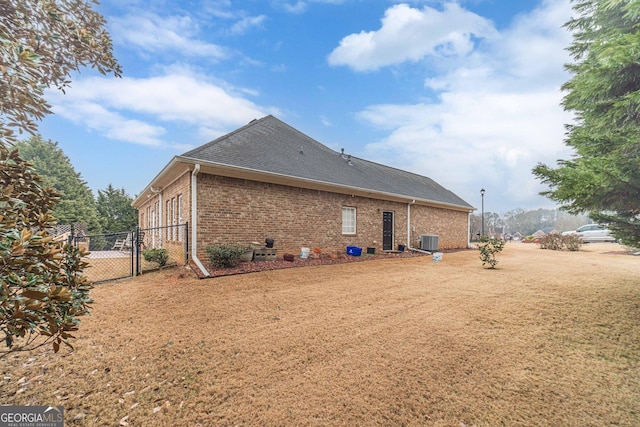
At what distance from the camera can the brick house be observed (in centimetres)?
833

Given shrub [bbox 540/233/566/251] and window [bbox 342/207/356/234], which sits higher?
window [bbox 342/207/356/234]

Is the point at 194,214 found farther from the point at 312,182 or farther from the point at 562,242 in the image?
the point at 562,242

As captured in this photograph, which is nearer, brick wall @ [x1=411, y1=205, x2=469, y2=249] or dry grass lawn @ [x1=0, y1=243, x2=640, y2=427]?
dry grass lawn @ [x1=0, y1=243, x2=640, y2=427]

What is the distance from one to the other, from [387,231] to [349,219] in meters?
2.90

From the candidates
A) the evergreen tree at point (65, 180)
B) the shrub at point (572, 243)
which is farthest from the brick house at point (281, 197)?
the evergreen tree at point (65, 180)

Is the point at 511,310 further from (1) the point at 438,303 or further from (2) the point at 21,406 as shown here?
(2) the point at 21,406

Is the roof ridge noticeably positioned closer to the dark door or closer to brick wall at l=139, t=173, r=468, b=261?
brick wall at l=139, t=173, r=468, b=261

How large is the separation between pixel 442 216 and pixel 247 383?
1801 centimetres

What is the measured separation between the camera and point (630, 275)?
7691 mm

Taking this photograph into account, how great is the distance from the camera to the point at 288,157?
11328 mm

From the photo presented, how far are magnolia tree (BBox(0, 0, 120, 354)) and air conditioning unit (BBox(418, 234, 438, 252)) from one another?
1559 centimetres

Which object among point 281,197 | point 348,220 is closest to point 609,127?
point 281,197

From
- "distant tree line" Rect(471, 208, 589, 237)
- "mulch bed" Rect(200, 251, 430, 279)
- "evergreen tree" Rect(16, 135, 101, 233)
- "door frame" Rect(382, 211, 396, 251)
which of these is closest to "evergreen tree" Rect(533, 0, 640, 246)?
"mulch bed" Rect(200, 251, 430, 279)

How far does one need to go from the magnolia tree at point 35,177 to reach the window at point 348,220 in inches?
408
